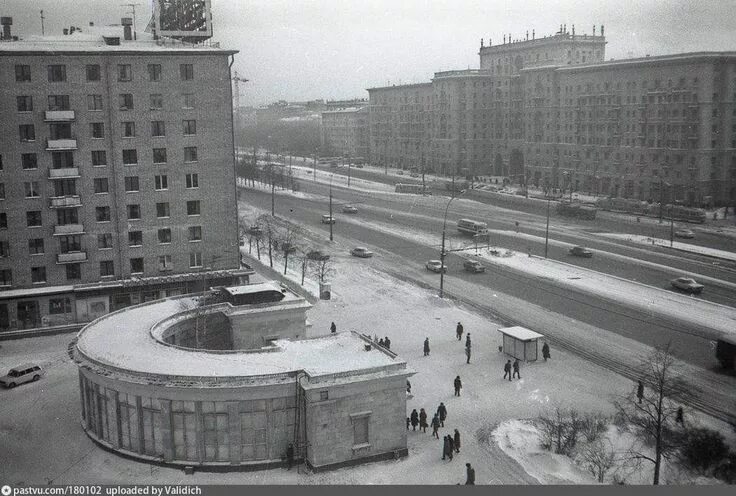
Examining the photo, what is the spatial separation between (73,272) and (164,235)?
5.66 m

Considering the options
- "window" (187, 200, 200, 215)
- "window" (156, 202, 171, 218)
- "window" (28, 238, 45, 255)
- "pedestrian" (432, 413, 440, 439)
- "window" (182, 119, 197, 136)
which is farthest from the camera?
"window" (187, 200, 200, 215)

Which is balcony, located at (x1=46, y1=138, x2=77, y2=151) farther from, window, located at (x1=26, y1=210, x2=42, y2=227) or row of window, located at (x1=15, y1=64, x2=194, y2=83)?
window, located at (x1=26, y1=210, x2=42, y2=227)

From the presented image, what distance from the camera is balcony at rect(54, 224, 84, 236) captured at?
135 feet

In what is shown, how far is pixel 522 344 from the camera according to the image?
33938 millimetres

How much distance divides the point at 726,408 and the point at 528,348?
29.4 feet

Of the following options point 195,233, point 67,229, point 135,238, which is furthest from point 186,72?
point 67,229

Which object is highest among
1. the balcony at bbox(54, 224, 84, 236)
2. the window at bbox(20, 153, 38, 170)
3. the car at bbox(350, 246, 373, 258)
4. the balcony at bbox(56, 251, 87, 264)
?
the window at bbox(20, 153, 38, 170)

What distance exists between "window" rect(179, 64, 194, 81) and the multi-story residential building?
60mm

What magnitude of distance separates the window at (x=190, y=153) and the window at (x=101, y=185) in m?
4.87

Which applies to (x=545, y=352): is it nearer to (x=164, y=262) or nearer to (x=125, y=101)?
(x=164, y=262)

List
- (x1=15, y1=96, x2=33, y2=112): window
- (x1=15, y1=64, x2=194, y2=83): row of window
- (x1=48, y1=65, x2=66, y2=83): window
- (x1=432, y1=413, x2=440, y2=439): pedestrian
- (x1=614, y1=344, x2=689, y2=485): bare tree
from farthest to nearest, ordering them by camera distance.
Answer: (x1=48, y1=65, x2=66, y2=83): window → (x1=15, y1=96, x2=33, y2=112): window → (x1=15, y1=64, x2=194, y2=83): row of window → (x1=432, y1=413, x2=440, y2=439): pedestrian → (x1=614, y1=344, x2=689, y2=485): bare tree

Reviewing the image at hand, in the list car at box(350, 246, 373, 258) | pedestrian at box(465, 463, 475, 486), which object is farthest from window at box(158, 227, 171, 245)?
pedestrian at box(465, 463, 475, 486)

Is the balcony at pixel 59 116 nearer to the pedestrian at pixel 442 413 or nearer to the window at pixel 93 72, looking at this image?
the window at pixel 93 72

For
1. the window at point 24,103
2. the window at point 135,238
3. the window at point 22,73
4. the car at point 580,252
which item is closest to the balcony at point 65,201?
the window at point 135,238
